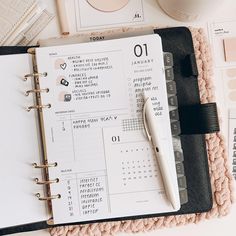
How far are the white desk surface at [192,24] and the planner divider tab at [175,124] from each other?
70 mm

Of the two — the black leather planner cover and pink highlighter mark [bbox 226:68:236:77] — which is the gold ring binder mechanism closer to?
the black leather planner cover

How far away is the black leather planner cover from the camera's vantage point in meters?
0.53

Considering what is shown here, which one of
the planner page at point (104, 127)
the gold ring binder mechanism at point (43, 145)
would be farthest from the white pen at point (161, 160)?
the gold ring binder mechanism at point (43, 145)

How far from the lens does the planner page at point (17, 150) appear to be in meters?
0.50

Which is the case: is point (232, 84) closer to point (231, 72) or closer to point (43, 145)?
point (231, 72)

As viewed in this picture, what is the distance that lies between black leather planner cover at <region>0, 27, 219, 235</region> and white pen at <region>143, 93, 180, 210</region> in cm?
4

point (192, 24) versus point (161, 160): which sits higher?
point (192, 24)

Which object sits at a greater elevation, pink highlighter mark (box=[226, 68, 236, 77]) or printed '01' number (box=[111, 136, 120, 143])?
pink highlighter mark (box=[226, 68, 236, 77])

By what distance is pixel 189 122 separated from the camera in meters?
0.52

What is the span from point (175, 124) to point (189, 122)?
17 mm

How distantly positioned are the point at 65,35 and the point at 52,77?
3.8 inches

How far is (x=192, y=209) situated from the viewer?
537 mm

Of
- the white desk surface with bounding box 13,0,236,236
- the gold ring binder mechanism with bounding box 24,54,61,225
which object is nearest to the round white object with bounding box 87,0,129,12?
the white desk surface with bounding box 13,0,236,236

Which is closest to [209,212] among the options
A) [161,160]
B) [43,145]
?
[161,160]
